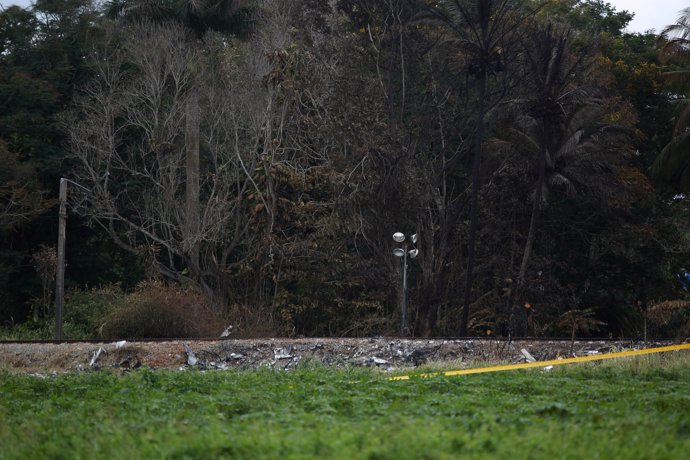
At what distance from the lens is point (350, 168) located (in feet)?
125

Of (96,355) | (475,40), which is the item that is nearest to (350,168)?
(475,40)

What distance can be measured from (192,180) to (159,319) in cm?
1271

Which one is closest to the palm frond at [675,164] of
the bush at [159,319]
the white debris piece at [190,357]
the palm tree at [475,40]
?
the palm tree at [475,40]

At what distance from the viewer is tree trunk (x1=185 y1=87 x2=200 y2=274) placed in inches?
1535

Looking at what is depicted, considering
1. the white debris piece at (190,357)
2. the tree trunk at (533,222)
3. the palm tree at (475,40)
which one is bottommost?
the white debris piece at (190,357)

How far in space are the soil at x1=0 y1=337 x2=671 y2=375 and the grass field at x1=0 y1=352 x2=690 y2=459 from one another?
7.23 meters

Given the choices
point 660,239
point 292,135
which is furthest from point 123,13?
point 660,239

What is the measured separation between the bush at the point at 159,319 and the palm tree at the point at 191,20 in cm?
1002

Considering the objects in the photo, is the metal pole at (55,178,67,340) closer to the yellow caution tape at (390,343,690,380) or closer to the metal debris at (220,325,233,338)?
the metal debris at (220,325,233,338)

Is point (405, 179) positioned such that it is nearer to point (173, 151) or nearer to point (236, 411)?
point (173, 151)

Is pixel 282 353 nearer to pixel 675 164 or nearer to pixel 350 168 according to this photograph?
pixel 350 168

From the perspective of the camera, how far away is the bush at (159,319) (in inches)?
1100

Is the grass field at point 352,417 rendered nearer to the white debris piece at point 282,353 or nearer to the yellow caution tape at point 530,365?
the yellow caution tape at point 530,365

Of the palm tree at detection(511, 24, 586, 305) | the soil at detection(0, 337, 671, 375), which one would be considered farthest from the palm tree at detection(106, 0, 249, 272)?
the soil at detection(0, 337, 671, 375)
